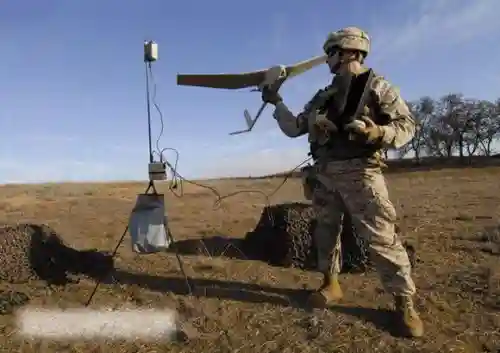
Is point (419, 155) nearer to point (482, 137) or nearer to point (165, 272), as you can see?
point (482, 137)

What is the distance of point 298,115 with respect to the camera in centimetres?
403

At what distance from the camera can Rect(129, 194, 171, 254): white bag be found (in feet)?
13.3

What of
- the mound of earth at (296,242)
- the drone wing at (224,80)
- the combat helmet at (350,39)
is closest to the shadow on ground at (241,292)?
the mound of earth at (296,242)

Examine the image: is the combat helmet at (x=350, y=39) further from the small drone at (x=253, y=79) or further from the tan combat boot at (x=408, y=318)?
the tan combat boot at (x=408, y=318)

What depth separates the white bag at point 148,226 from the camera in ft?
13.3

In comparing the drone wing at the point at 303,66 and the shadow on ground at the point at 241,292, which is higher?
the drone wing at the point at 303,66

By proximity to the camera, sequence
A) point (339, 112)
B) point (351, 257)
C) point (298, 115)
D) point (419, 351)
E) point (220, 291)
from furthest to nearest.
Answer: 1. point (351, 257)
2. point (220, 291)
3. point (298, 115)
4. point (339, 112)
5. point (419, 351)

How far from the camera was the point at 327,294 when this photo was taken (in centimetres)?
405

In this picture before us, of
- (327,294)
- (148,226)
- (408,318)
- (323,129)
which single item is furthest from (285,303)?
(323,129)

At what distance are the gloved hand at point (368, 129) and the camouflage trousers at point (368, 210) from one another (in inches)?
12.4

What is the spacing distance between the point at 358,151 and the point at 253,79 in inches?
42.4

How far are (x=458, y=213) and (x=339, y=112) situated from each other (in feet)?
19.6

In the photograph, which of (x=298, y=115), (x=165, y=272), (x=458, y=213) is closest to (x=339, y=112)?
(x=298, y=115)

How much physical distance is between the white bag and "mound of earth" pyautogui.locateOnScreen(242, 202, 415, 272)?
1.62 m
